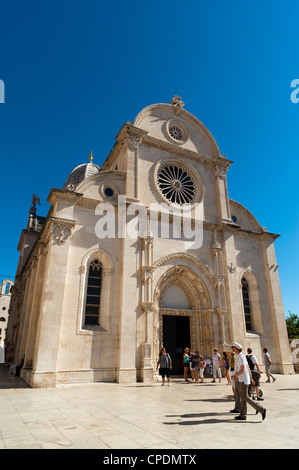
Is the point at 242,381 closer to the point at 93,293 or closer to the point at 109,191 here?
the point at 93,293

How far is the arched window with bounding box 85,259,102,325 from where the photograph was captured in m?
15.2

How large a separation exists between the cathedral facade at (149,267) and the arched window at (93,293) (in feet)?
0.19

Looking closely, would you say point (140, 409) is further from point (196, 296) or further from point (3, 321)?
point (3, 321)

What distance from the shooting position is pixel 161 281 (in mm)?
17109

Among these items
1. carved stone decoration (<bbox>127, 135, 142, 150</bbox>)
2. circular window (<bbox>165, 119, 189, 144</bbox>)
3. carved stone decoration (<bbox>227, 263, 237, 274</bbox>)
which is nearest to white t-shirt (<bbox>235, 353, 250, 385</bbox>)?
carved stone decoration (<bbox>227, 263, 237, 274</bbox>)

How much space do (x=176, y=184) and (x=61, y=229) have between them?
8863 millimetres

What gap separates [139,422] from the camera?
21.1 feet

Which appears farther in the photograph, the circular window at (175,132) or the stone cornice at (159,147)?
the circular window at (175,132)

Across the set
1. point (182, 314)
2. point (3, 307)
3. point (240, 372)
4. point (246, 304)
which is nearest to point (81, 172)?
point (182, 314)

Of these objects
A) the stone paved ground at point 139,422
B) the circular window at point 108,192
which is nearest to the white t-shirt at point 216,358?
the stone paved ground at point 139,422

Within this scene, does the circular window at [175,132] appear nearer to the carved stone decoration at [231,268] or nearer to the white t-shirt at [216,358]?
the carved stone decoration at [231,268]

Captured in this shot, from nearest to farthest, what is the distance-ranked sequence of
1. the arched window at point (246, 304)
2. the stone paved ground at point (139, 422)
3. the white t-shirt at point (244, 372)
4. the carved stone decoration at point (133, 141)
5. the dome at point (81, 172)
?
the stone paved ground at point (139, 422), the white t-shirt at point (244, 372), the carved stone decoration at point (133, 141), the arched window at point (246, 304), the dome at point (81, 172)

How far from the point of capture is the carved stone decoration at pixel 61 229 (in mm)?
14703

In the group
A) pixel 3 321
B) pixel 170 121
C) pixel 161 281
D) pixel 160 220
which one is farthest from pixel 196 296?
pixel 3 321
